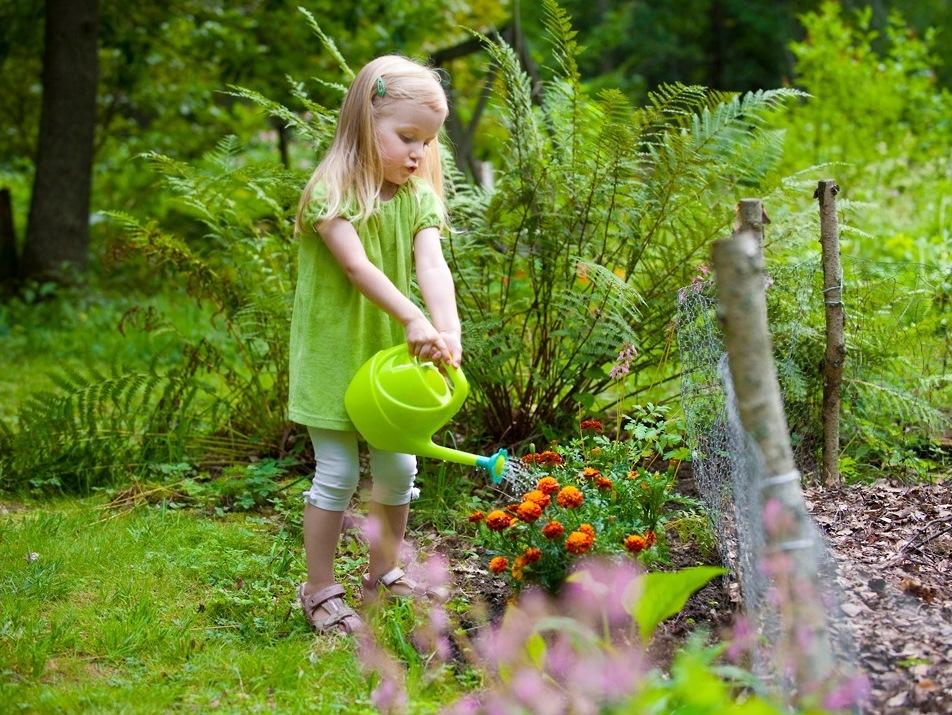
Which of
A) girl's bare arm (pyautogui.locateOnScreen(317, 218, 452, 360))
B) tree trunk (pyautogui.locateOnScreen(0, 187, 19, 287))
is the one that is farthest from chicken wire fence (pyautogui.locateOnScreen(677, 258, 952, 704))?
tree trunk (pyautogui.locateOnScreen(0, 187, 19, 287))

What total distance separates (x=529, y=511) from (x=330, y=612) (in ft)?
2.09

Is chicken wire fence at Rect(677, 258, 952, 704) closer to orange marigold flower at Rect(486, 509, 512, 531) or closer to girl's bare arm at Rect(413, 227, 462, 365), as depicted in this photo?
orange marigold flower at Rect(486, 509, 512, 531)

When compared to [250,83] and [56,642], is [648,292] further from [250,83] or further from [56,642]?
[250,83]

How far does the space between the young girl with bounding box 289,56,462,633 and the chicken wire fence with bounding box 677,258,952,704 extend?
79 centimetres

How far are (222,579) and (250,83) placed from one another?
6198 millimetres

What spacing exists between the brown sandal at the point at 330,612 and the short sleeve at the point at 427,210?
0.99 m

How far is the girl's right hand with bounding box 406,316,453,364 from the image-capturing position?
2.68 metres

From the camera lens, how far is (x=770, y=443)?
207cm

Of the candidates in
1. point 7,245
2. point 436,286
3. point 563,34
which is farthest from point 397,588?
point 7,245

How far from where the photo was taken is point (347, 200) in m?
2.88

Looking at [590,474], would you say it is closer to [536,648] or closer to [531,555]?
[531,555]

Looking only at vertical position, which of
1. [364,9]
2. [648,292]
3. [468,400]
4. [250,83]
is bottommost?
[468,400]

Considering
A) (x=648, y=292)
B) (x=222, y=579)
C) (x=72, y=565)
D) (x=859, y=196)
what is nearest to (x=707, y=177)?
(x=648, y=292)

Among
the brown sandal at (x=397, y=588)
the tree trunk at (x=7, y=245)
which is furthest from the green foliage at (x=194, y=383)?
the tree trunk at (x=7, y=245)
